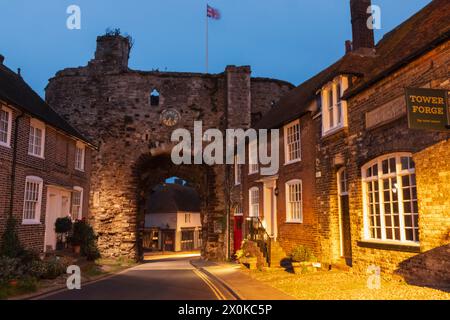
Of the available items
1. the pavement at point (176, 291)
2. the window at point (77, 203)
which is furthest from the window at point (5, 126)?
the window at point (77, 203)

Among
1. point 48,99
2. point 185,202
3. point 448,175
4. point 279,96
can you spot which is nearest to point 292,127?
point 448,175

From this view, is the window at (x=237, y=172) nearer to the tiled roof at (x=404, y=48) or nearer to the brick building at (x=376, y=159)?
the brick building at (x=376, y=159)

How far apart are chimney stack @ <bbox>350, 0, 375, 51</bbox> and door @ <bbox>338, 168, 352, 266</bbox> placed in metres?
5.52

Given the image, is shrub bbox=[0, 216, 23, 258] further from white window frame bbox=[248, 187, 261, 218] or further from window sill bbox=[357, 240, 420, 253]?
white window frame bbox=[248, 187, 261, 218]

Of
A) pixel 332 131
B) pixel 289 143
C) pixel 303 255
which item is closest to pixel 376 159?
pixel 332 131

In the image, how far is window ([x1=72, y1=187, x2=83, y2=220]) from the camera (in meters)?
21.0

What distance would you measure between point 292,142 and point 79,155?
477 inches

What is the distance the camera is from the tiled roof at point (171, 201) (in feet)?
164

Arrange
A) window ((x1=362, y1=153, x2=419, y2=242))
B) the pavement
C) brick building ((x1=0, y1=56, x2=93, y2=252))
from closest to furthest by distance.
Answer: the pavement < window ((x1=362, y1=153, x2=419, y2=242)) < brick building ((x1=0, y1=56, x2=93, y2=252))

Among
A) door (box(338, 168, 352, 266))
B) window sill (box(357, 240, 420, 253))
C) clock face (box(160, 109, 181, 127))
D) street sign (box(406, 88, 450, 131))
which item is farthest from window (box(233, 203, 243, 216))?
street sign (box(406, 88, 450, 131))

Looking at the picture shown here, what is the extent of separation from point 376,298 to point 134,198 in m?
20.6

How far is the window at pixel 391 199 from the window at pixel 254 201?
32.6ft

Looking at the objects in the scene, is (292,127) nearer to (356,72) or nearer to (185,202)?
(356,72)

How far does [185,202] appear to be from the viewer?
52.2 meters
